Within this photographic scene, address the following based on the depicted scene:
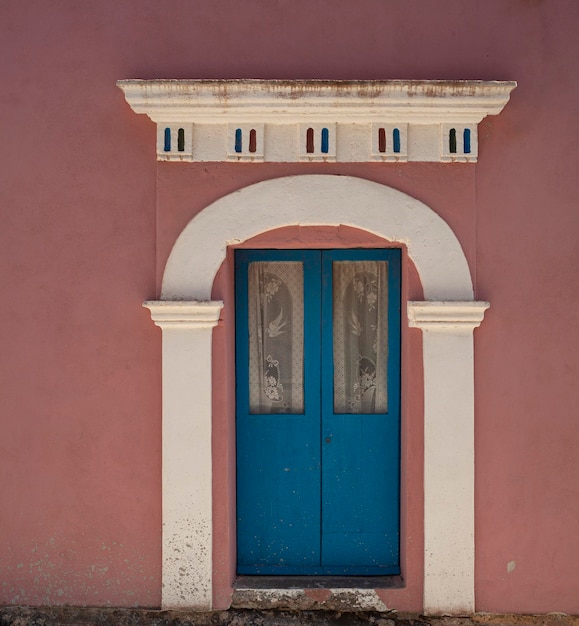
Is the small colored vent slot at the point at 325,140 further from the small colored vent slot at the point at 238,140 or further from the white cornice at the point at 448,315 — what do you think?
the white cornice at the point at 448,315

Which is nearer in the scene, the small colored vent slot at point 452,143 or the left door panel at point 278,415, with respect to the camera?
the small colored vent slot at point 452,143

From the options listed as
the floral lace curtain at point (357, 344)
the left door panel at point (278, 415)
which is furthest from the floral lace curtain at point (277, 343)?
the floral lace curtain at point (357, 344)

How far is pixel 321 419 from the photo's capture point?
4176 mm

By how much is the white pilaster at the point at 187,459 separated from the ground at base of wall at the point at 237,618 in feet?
0.43

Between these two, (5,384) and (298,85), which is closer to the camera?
(298,85)

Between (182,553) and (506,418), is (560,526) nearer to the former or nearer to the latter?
(506,418)

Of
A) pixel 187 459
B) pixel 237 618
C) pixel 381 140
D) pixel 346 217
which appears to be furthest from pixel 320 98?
pixel 237 618

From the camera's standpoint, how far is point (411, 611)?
12.9 feet

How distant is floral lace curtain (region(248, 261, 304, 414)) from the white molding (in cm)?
87

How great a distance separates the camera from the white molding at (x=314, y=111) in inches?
146

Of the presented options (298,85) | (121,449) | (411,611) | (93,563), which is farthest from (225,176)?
(411,611)

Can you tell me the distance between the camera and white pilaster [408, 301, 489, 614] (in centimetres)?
386

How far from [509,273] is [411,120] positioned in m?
1.12

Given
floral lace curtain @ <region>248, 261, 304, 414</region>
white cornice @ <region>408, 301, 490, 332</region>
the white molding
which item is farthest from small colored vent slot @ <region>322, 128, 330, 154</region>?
white cornice @ <region>408, 301, 490, 332</region>
